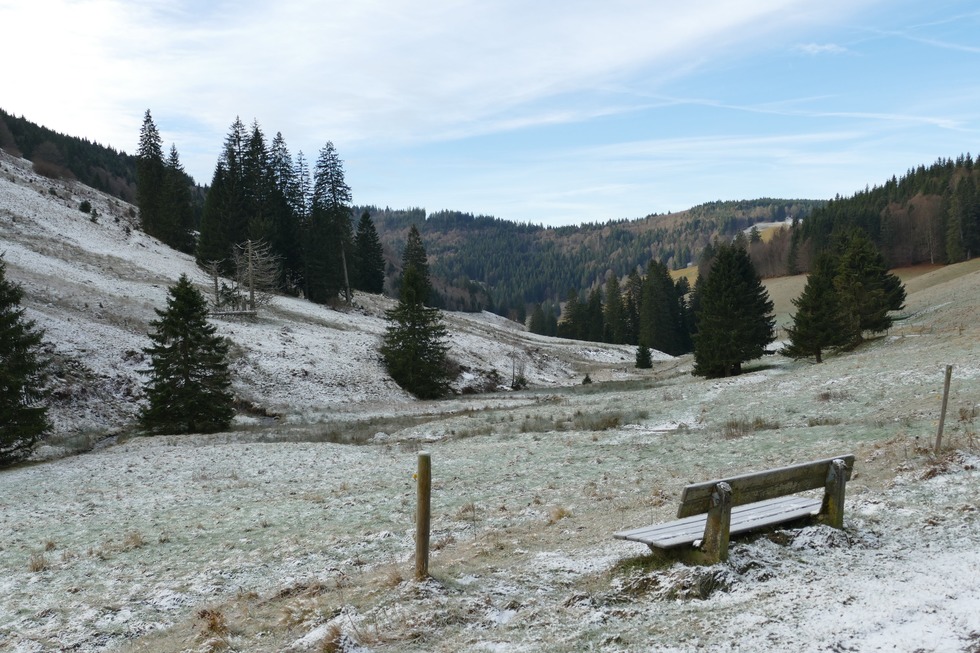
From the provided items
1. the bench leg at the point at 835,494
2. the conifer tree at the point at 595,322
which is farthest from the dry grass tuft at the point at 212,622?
the conifer tree at the point at 595,322

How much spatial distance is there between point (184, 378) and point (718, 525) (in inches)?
1165

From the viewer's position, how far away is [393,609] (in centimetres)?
784

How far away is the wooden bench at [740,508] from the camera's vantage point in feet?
24.5

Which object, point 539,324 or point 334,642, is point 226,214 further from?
point 539,324

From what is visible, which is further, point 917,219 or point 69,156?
point 69,156

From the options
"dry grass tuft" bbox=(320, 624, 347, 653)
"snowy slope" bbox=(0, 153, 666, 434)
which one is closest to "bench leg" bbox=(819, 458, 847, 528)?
"dry grass tuft" bbox=(320, 624, 347, 653)

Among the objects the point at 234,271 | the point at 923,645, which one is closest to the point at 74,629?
the point at 923,645

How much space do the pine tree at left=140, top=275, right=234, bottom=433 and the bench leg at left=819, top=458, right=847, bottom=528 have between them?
29032mm

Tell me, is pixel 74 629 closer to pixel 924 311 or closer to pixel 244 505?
pixel 244 505

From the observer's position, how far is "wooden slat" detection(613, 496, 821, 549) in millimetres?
7734

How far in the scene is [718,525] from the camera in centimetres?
749

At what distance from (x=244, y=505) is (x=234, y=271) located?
58112 mm

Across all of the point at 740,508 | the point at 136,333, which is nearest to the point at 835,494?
the point at 740,508

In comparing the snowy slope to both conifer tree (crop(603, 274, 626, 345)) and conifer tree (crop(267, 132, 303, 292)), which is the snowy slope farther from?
conifer tree (crop(603, 274, 626, 345))
